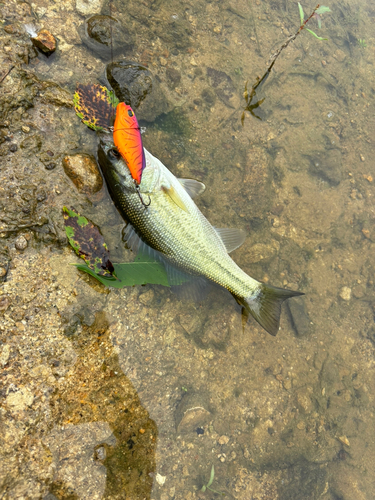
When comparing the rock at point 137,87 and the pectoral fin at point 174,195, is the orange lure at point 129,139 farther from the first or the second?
the rock at point 137,87

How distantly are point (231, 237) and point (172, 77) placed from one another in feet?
8.08

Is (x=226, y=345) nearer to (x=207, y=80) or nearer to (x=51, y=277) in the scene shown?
(x=51, y=277)

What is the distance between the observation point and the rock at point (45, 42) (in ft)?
10.8

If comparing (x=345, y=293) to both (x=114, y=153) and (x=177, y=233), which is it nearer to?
(x=177, y=233)

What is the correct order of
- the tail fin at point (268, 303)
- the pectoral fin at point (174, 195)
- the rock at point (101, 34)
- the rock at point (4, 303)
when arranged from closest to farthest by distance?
the rock at point (4, 303), the pectoral fin at point (174, 195), the tail fin at point (268, 303), the rock at point (101, 34)

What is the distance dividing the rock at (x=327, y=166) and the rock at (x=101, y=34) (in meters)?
3.40

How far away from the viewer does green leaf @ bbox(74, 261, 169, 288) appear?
326 centimetres

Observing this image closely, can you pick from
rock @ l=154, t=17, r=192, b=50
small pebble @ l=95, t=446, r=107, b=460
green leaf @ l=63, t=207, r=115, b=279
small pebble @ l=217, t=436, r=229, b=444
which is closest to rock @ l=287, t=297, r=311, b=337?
small pebble @ l=217, t=436, r=229, b=444

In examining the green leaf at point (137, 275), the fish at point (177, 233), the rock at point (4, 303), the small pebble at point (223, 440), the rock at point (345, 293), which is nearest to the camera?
the rock at point (4, 303)

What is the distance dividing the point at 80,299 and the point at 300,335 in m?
3.17

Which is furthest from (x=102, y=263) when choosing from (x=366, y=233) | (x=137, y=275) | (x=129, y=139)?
(x=366, y=233)

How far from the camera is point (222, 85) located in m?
4.34

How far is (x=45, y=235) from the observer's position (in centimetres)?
298

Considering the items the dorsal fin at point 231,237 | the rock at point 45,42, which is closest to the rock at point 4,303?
the dorsal fin at point 231,237
